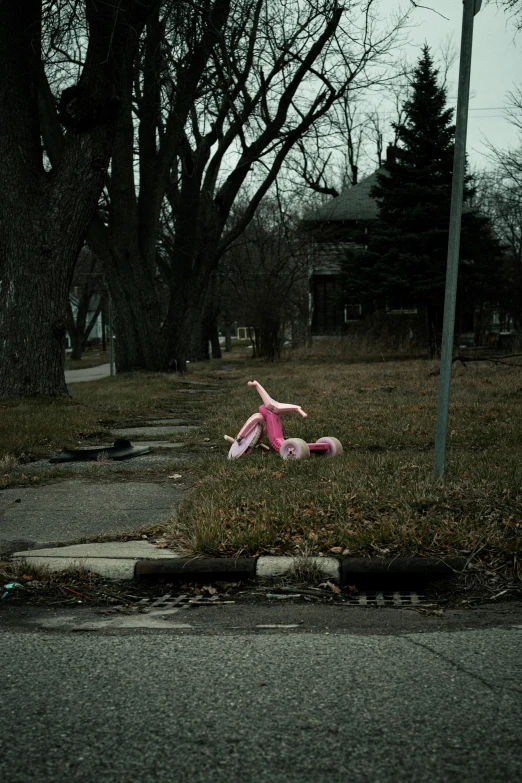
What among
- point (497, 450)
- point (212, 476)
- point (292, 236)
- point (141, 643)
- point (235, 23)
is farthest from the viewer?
point (292, 236)

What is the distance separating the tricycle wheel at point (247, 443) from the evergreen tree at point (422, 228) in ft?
70.6

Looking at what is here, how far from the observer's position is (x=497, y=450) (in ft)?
24.4

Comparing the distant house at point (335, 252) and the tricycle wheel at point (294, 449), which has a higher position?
the distant house at point (335, 252)

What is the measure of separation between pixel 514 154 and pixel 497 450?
80.6ft

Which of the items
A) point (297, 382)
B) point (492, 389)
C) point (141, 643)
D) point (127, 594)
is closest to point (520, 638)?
point (141, 643)

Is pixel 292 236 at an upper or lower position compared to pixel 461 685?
upper

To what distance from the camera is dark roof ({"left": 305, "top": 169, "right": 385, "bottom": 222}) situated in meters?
42.5

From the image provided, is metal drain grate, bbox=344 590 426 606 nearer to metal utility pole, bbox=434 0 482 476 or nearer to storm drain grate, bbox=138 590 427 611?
storm drain grate, bbox=138 590 427 611

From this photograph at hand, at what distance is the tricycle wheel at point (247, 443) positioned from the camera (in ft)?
25.3

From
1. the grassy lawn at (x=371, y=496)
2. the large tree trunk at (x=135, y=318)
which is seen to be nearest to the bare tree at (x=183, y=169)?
the large tree trunk at (x=135, y=318)

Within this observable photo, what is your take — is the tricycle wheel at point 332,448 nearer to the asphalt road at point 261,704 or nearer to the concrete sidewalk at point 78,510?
the concrete sidewalk at point 78,510

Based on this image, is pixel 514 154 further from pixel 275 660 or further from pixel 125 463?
pixel 275 660

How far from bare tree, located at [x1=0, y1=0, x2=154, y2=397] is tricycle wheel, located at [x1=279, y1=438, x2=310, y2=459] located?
19.2ft

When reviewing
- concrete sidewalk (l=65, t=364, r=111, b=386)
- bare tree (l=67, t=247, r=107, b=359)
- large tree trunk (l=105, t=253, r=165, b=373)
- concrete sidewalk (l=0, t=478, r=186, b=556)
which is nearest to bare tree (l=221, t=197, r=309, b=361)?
concrete sidewalk (l=65, t=364, r=111, b=386)
